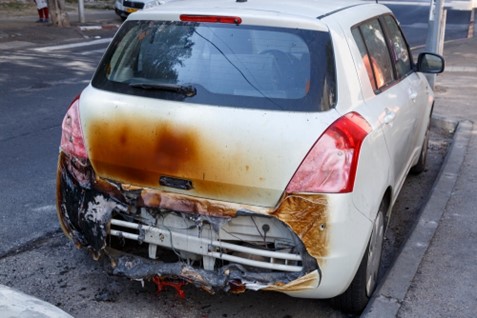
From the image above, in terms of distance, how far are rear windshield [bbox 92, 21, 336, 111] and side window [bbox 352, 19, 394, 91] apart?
0.58 meters

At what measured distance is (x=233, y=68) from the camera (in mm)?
3770

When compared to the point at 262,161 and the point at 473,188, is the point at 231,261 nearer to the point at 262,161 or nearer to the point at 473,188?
the point at 262,161

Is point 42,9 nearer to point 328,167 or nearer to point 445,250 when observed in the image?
point 445,250

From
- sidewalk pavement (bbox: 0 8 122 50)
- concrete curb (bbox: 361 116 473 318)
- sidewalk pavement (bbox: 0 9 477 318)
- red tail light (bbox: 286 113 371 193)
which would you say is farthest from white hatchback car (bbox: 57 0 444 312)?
sidewalk pavement (bbox: 0 8 122 50)

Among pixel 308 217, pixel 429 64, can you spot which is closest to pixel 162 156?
pixel 308 217

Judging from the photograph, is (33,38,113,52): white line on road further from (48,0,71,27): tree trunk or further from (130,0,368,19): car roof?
(130,0,368,19): car roof

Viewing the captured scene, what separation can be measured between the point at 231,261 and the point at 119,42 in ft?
5.38

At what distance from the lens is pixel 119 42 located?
4.25 m

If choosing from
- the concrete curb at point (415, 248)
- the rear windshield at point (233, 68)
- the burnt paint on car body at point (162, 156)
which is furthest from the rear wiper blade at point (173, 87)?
the concrete curb at point (415, 248)

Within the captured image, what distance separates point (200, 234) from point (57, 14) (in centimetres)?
1765

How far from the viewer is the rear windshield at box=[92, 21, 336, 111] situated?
362cm

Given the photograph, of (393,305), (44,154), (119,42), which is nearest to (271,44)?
(119,42)

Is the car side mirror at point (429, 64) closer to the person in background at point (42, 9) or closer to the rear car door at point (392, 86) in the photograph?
the rear car door at point (392, 86)

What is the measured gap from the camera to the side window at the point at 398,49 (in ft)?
17.1
